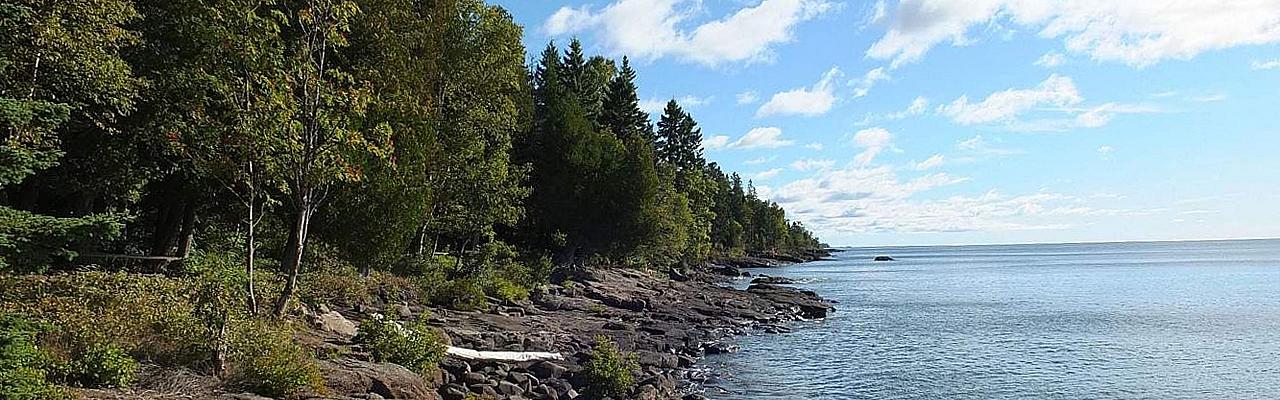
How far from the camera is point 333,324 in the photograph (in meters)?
18.4

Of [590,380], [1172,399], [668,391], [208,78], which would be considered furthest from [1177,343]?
[208,78]

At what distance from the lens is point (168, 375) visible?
11.9m

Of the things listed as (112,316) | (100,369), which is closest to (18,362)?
(100,369)

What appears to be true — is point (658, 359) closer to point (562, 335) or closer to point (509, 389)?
point (562, 335)

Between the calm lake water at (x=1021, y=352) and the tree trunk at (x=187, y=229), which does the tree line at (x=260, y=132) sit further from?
the calm lake water at (x=1021, y=352)

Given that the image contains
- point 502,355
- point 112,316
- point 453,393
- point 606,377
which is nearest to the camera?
point 112,316

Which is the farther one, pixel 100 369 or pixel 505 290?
pixel 505 290

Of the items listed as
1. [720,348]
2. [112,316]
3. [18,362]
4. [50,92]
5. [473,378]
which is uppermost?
[50,92]

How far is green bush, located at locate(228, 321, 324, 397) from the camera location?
479 inches

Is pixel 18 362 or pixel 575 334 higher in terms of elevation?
pixel 18 362

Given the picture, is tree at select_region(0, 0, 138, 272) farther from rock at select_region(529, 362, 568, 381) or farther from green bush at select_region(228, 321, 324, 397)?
→ rock at select_region(529, 362, 568, 381)

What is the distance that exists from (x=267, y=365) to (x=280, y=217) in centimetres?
1263

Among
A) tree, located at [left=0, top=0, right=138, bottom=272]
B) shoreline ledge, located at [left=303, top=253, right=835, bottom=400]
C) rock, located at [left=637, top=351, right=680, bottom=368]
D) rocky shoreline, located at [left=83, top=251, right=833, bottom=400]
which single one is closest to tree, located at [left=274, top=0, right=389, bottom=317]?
rocky shoreline, located at [left=83, top=251, right=833, bottom=400]

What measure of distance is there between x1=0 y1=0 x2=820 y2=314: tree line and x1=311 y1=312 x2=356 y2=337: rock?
1.54 meters
